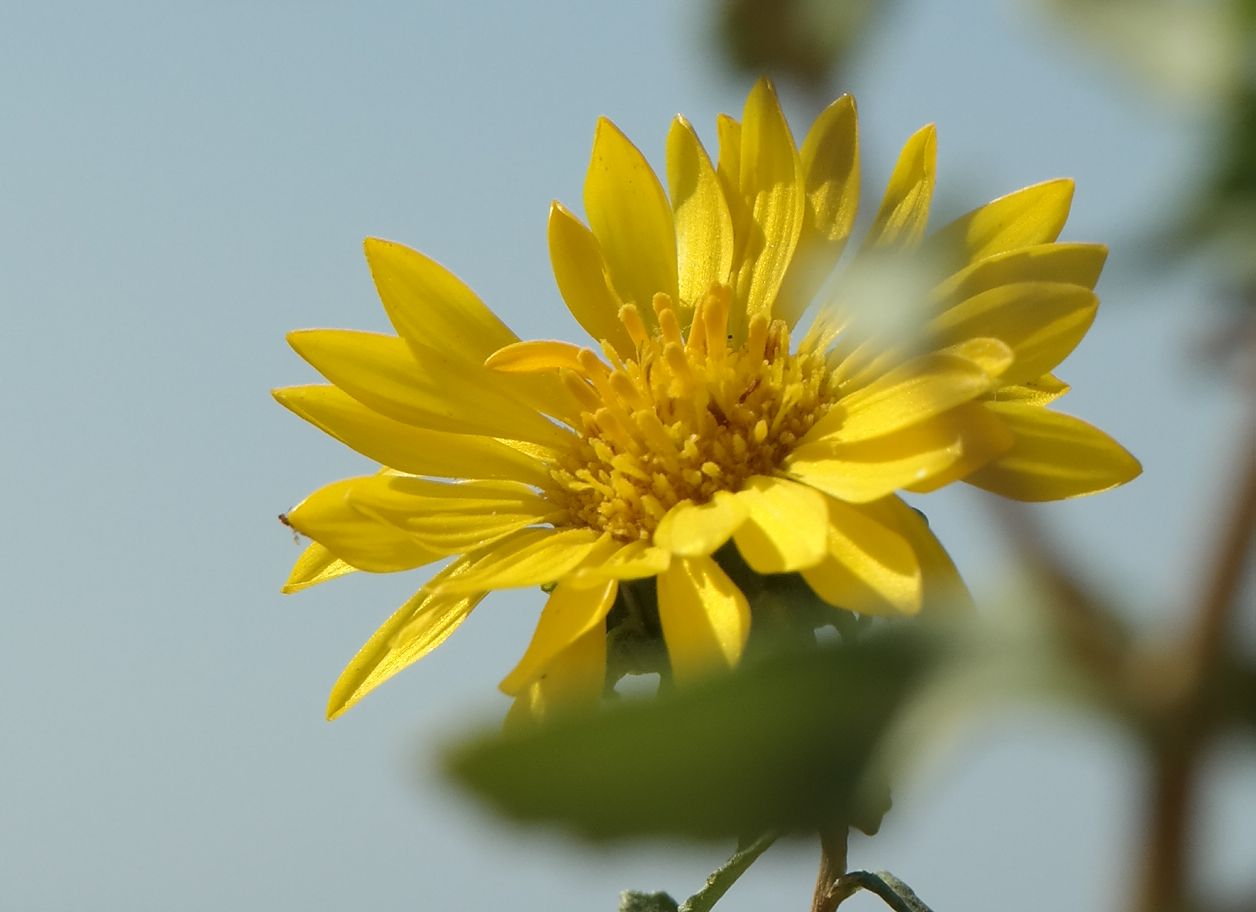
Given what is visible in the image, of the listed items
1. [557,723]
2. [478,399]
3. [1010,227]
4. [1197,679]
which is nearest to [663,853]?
[557,723]

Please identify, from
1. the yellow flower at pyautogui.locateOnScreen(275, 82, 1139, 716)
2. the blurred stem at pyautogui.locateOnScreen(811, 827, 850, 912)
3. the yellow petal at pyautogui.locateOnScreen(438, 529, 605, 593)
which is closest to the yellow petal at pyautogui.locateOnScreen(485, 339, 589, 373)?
the yellow flower at pyautogui.locateOnScreen(275, 82, 1139, 716)

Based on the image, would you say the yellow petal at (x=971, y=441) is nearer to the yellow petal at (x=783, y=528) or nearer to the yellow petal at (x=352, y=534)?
the yellow petal at (x=783, y=528)

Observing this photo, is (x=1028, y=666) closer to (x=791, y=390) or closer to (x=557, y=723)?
(x=557, y=723)

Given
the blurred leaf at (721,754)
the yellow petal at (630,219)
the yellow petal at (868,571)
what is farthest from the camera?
the yellow petal at (630,219)

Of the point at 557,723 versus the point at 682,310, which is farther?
the point at 682,310

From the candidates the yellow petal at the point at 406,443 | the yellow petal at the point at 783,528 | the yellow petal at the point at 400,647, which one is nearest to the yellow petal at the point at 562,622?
the yellow petal at the point at 783,528

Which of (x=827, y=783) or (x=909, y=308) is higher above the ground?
(x=909, y=308)

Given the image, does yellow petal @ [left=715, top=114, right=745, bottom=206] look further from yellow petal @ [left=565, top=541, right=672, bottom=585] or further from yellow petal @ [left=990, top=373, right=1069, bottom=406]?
yellow petal @ [left=565, top=541, right=672, bottom=585]
